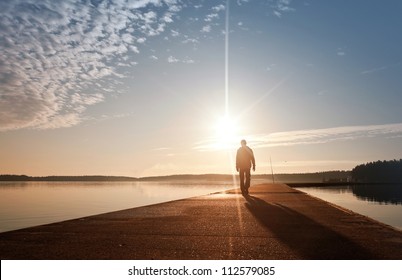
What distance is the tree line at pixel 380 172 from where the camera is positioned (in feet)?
497

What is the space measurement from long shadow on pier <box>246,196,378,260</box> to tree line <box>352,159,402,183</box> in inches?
6146

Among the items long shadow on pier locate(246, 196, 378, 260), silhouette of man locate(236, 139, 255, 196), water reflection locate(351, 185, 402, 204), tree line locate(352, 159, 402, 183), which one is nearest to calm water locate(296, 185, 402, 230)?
water reflection locate(351, 185, 402, 204)

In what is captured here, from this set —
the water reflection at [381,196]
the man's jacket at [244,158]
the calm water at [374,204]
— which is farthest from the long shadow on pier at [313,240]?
the water reflection at [381,196]

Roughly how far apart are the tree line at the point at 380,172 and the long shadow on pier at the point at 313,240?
512 feet

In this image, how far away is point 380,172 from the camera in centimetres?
15250

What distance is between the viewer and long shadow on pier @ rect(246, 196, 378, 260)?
3.68m

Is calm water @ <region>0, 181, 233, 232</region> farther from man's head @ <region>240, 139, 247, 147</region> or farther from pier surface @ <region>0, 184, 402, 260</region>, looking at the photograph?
pier surface @ <region>0, 184, 402, 260</region>

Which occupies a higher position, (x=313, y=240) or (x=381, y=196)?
(x=313, y=240)

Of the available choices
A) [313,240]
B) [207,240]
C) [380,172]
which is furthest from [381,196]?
[380,172]

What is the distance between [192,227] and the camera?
565 cm

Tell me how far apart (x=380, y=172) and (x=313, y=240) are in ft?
545

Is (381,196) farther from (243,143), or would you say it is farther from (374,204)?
(243,143)
